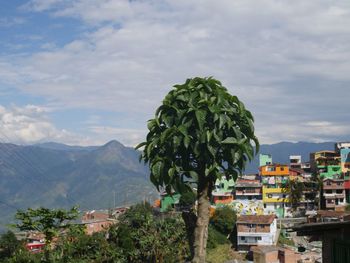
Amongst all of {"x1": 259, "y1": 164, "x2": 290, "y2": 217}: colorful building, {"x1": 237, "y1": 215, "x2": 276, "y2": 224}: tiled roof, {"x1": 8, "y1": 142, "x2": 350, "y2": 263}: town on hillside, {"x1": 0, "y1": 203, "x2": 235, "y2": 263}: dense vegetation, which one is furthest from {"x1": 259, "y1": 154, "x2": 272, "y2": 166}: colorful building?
{"x1": 0, "y1": 203, "x2": 235, "y2": 263}: dense vegetation

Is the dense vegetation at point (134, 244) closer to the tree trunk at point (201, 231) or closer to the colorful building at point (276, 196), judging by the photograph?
the colorful building at point (276, 196)

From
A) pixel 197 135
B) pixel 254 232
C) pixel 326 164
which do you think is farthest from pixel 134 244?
pixel 326 164

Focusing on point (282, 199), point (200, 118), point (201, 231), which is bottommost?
point (201, 231)

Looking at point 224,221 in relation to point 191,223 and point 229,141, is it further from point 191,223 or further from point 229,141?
point 229,141

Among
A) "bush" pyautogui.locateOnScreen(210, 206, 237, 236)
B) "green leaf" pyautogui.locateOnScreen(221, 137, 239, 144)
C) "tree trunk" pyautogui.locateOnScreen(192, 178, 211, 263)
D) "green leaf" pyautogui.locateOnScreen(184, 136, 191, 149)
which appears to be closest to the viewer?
"green leaf" pyautogui.locateOnScreen(184, 136, 191, 149)

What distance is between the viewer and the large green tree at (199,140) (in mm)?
17125

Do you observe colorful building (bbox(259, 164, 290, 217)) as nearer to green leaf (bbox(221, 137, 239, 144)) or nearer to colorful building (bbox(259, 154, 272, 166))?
colorful building (bbox(259, 154, 272, 166))

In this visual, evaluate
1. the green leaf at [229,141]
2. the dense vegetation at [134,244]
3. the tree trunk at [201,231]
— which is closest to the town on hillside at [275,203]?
the dense vegetation at [134,244]

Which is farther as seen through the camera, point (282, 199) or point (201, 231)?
point (282, 199)

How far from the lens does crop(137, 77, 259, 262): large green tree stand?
56.2 feet

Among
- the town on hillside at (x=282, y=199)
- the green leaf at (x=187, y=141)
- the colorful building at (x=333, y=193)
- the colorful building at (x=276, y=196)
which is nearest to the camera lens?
the green leaf at (x=187, y=141)

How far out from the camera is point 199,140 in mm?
17094

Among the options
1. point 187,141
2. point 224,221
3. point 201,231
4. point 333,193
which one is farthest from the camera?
point 333,193

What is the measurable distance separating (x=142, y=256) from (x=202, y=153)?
45898 mm
